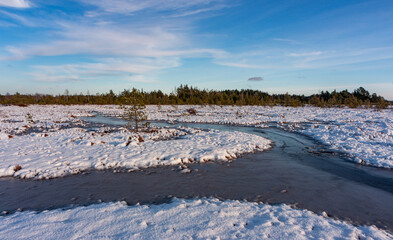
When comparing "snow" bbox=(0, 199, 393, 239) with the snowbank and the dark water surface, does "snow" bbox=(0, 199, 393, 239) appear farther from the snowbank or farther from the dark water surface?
the snowbank

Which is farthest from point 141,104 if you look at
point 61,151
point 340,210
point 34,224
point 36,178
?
point 340,210

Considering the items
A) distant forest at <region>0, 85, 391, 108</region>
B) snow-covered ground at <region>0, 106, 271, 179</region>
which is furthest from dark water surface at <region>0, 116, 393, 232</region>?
distant forest at <region>0, 85, 391, 108</region>

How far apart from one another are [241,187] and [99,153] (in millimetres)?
8367

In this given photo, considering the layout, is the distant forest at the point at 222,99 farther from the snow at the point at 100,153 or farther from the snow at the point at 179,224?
the snow at the point at 179,224

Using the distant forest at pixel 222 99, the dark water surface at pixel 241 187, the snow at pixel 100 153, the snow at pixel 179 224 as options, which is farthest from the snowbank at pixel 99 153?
the distant forest at pixel 222 99

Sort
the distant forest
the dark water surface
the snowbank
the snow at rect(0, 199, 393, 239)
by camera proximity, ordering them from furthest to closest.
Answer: the distant forest
the snowbank
the dark water surface
the snow at rect(0, 199, 393, 239)

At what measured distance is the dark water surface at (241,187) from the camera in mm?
6750

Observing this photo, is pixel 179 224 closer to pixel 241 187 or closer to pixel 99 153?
pixel 241 187

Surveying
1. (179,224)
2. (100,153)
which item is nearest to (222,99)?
(100,153)

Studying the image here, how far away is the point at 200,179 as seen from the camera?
900 cm

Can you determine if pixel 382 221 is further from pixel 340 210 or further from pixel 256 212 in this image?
pixel 256 212

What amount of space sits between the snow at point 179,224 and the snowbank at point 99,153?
4.39 meters

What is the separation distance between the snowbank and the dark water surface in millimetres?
807

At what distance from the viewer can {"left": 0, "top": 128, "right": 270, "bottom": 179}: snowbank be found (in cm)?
991
